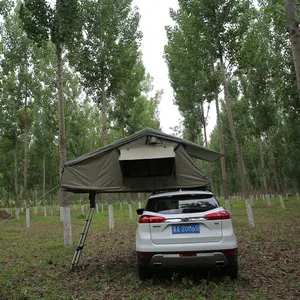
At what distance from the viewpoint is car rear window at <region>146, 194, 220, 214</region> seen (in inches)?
205

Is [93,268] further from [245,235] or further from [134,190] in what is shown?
[245,235]

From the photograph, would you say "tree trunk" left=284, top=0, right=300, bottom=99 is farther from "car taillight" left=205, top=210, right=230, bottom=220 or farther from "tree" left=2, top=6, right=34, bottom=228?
"tree" left=2, top=6, right=34, bottom=228

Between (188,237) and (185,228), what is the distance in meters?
0.16

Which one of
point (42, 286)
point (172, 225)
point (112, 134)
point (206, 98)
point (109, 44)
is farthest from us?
point (112, 134)

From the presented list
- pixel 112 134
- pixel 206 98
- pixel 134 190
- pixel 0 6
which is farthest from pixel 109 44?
pixel 112 134

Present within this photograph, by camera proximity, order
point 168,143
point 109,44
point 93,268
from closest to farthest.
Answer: point 168,143 < point 93,268 < point 109,44

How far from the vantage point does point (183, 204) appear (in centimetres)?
528

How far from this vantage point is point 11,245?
38.7 feet

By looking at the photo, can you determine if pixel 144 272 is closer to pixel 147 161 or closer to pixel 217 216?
pixel 217 216

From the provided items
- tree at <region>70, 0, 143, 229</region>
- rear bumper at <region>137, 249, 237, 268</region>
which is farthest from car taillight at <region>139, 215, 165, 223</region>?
tree at <region>70, 0, 143, 229</region>

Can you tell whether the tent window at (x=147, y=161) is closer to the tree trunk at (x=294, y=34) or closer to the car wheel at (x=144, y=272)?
the car wheel at (x=144, y=272)

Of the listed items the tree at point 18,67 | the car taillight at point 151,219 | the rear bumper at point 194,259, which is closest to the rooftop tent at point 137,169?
the car taillight at point 151,219

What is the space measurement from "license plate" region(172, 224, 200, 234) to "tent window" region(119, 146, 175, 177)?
144cm

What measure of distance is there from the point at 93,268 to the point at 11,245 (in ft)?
21.2
